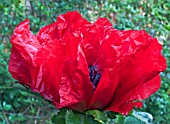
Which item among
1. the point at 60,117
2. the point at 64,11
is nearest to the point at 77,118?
the point at 60,117

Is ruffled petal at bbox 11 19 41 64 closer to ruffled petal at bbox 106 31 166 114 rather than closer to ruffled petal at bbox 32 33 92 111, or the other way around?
ruffled petal at bbox 32 33 92 111

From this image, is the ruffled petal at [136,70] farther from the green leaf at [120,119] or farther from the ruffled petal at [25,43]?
the ruffled petal at [25,43]

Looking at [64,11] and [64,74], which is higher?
[64,11]

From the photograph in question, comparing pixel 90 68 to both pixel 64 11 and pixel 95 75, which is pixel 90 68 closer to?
pixel 95 75

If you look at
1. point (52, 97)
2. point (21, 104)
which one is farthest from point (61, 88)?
point (21, 104)

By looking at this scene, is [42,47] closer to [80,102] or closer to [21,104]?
[80,102]

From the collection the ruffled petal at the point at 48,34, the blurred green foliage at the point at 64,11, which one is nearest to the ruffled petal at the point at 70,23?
the ruffled petal at the point at 48,34
